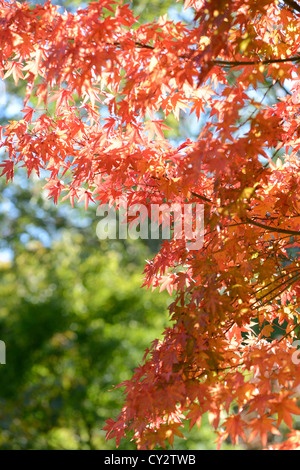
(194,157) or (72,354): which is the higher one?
(194,157)

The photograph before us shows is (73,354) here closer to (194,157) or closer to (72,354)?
(72,354)

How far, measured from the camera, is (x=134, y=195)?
1997 millimetres

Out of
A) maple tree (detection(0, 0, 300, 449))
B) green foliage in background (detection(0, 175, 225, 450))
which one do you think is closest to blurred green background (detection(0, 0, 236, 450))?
green foliage in background (detection(0, 175, 225, 450))

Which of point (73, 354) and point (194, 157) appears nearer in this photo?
point (194, 157)

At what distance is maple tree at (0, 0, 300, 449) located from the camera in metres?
1.53

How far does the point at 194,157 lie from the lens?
1501mm

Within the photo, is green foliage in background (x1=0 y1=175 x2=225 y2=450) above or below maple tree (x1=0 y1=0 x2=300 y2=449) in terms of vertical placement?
below

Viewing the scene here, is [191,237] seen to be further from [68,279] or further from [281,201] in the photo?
[68,279]

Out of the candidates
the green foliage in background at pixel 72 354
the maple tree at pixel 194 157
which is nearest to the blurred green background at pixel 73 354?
the green foliage in background at pixel 72 354

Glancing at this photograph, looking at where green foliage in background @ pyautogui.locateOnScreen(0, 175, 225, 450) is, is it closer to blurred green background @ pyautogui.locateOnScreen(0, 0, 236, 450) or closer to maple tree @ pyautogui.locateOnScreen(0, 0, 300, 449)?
blurred green background @ pyautogui.locateOnScreen(0, 0, 236, 450)

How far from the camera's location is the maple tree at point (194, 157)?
1.53 metres

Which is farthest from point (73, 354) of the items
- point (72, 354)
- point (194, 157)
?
point (194, 157)

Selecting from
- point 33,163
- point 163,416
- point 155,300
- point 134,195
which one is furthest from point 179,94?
point 155,300

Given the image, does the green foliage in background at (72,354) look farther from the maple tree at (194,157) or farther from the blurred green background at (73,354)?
the maple tree at (194,157)
